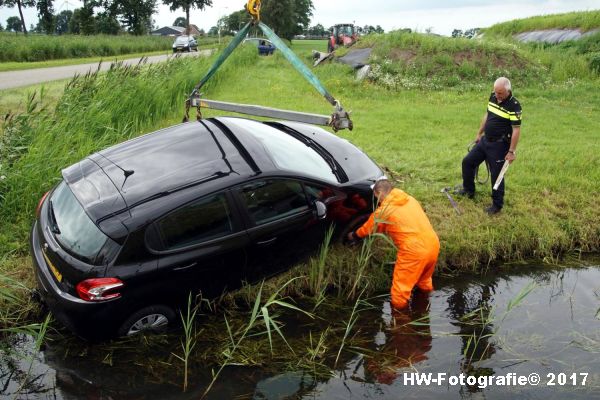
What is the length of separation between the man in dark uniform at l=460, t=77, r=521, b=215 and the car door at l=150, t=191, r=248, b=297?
3.66m

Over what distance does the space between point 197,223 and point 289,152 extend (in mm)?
1409

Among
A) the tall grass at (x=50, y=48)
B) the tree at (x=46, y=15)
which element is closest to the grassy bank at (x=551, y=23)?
the tall grass at (x=50, y=48)

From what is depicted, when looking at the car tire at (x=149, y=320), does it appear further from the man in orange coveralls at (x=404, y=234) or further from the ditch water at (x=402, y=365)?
the man in orange coveralls at (x=404, y=234)

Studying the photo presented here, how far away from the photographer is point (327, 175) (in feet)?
16.7

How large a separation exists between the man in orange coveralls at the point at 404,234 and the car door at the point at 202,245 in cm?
146

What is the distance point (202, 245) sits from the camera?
425 cm

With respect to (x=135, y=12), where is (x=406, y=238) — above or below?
below

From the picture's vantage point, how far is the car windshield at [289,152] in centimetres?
490

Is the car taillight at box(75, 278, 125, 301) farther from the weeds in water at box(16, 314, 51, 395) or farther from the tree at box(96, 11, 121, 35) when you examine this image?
the tree at box(96, 11, 121, 35)

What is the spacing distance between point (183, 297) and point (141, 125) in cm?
595

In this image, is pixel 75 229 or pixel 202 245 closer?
pixel 75 229

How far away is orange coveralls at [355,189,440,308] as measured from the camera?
4863mm

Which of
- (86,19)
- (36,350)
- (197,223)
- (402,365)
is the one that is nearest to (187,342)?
(197,223)

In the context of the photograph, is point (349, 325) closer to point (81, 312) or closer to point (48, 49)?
point (81, 312)
